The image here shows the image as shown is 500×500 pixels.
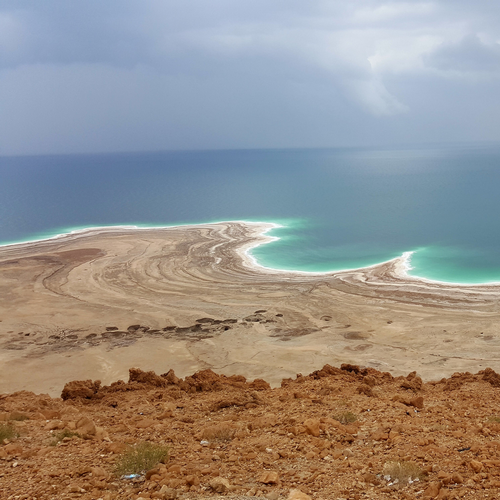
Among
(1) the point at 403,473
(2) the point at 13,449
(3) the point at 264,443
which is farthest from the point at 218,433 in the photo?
(2) the point at 13,449

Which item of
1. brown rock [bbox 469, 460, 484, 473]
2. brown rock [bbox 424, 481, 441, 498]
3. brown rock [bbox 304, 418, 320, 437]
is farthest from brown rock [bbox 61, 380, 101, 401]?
brown rock [bbox 469, 460, 484, 473]

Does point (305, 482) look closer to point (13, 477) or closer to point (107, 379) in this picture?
point (13, 477)

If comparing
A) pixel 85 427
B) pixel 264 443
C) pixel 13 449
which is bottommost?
pixel 264 443

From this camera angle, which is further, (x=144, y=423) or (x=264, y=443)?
(x=144, y=423)

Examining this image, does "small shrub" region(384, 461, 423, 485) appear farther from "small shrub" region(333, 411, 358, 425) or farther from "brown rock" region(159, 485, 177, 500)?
"brown rock" region(159, 485, 177, 500)

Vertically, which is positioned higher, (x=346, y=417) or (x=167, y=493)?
(x=167, y=493)

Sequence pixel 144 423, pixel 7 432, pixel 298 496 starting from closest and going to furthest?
pixel 298 496 < pixel 7 432 < pixel 144 423

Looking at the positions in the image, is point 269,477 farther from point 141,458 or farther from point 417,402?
point 417,402

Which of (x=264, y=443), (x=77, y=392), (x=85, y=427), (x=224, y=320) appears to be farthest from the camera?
(x=224, y=320)
